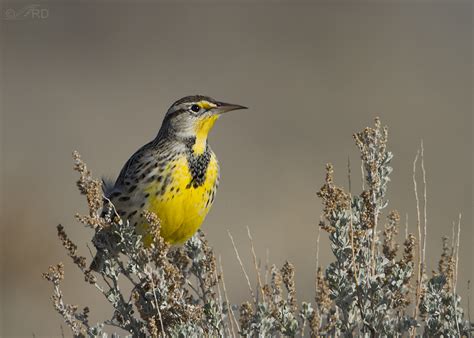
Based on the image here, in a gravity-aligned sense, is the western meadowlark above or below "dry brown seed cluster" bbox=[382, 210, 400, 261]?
above

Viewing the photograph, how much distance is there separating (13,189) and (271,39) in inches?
440

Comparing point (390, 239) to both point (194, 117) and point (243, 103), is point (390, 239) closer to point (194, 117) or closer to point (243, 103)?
point (194, 117)

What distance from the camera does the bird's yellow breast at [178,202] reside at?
3.70 meters

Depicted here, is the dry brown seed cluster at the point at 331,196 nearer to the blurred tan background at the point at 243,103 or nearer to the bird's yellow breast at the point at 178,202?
the bird's yellow breast at the point at 178,202

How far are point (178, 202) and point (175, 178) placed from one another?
110 millimetres

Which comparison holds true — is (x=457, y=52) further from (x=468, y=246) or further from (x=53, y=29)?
(x=468, y=246)

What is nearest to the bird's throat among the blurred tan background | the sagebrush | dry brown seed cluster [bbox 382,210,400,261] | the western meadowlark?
the western meadowlark

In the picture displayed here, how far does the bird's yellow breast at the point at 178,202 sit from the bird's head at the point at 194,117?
0.70 feet

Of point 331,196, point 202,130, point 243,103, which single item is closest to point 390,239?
point 331,196

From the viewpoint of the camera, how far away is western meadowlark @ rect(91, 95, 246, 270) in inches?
147

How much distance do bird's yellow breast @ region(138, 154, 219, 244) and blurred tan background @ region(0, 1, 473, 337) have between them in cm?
264

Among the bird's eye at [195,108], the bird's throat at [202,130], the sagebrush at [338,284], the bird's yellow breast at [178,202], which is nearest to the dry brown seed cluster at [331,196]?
the sagebrush at [338,284]

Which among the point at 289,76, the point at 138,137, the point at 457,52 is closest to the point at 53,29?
the point at 289,76

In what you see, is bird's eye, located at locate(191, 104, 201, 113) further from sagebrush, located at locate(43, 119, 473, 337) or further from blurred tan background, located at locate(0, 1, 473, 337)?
blurred tan background, located at locate(0, 1, 473, 337)
